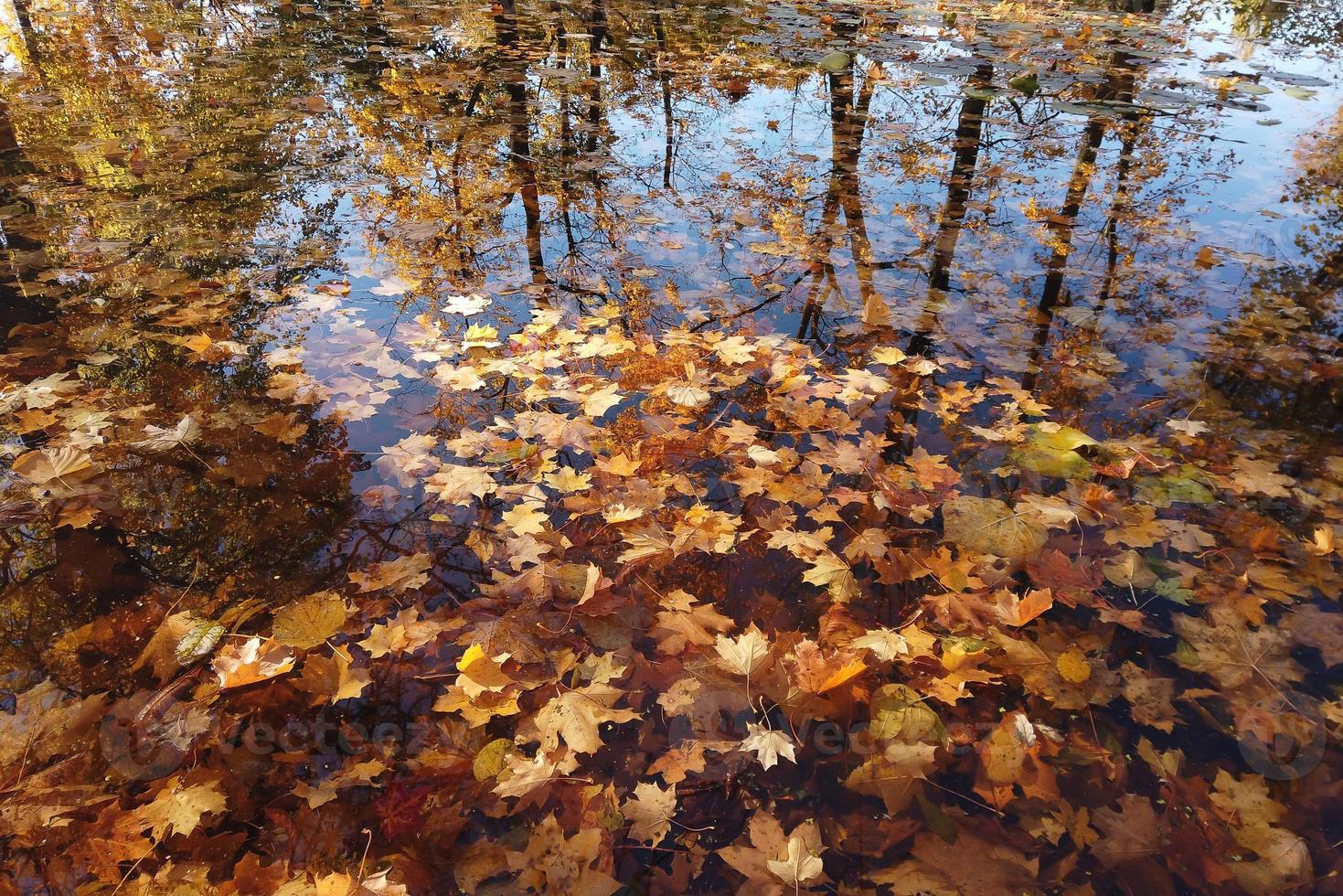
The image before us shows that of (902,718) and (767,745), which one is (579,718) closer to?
(767,745)

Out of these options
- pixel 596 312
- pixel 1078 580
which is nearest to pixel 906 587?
pixel 1078 580

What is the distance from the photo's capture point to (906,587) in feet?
7.58

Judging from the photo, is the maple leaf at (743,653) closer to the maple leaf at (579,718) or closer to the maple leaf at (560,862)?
the maple leaf at (579,718)

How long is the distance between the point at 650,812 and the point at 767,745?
358mm

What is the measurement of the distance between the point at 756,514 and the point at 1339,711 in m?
1.82

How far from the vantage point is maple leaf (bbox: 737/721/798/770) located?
1.76m

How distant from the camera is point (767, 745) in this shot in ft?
5.90

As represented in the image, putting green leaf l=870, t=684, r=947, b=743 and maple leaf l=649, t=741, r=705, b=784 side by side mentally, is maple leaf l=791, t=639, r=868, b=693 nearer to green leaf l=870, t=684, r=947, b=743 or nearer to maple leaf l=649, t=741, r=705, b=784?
green leaf l=870, t=684, r=947, b=743

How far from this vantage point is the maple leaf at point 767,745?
176 centimetres

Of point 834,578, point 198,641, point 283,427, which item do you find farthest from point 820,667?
point 283,427

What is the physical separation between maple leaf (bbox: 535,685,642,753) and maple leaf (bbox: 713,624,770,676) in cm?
32

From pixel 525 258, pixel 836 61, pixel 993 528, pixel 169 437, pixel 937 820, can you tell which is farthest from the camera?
pixel 836 61

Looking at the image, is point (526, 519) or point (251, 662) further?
point (526, 519)

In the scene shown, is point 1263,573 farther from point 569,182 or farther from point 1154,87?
point 1154,87
